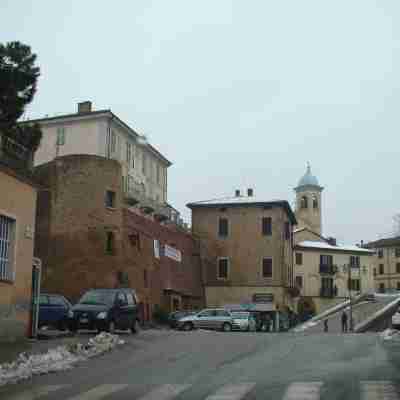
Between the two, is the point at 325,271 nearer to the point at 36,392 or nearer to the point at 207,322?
the point at 207,322

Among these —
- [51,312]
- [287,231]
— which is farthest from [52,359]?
[287,231]

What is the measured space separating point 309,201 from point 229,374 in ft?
351

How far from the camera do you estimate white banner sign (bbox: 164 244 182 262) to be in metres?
56.4

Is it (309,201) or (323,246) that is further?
(309,201)

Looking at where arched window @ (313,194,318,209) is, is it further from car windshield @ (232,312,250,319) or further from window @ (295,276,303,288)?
car windshield @ (232,312,250,319)

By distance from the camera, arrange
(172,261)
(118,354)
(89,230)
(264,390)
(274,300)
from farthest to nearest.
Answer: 1. (274,300)
2. (172,261)
3. (89,230)
4. (118,354)
5. (264,390)

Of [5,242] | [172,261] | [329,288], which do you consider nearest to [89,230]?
[172,261]

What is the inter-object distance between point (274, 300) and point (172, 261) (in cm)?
1219

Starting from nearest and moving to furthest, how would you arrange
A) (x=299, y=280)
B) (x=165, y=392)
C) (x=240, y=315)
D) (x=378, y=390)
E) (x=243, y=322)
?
(x=378, y=390) < (x=165, y=392) < (x=243, y=322) < (x=240, y=315) < (x=299, y=280)

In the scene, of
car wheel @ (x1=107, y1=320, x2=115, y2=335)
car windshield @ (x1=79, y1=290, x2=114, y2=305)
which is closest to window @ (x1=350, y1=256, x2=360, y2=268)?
car windshield @ (x1=79, y1=290, x2=114, y2=305)

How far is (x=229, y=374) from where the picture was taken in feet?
46.5

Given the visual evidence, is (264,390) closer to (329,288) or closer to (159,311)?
(159,311)

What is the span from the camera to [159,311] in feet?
168

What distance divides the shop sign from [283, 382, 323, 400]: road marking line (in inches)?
2087
